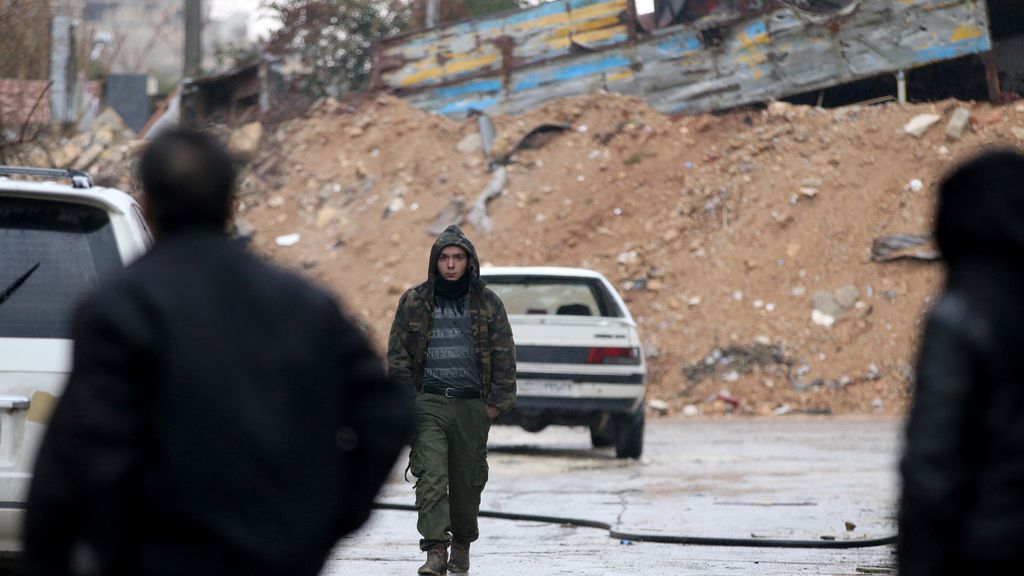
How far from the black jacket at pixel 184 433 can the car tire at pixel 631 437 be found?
484 inches

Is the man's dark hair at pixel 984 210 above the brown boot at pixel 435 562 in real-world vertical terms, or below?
above

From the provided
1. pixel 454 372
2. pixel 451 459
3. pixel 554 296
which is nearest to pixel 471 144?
pixel 554 296

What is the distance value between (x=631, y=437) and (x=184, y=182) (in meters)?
12.5

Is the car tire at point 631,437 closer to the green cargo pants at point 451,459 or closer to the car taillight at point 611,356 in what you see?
the car taillight at point 611,356

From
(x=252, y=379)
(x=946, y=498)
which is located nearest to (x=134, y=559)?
(x=252, y=379)

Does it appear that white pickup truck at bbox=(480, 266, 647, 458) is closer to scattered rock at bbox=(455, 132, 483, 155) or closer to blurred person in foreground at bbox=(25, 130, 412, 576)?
blurred person in foreground at bbox=(25, 130, 412, 576)

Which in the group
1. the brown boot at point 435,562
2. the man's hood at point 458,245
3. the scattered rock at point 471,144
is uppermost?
the man's hood at point 458,245

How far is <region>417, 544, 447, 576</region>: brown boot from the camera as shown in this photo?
26.2 ft

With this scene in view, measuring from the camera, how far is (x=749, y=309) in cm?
2566

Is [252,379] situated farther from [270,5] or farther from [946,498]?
[270,5]

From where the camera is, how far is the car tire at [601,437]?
15.6 meters

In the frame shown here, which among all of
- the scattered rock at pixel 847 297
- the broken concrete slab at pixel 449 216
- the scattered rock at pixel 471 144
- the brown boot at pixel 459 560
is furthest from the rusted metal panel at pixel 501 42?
the brown boot at pixel 459 560

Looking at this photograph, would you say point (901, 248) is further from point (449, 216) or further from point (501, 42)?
point (501, 42)

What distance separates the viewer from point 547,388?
49.1ft
